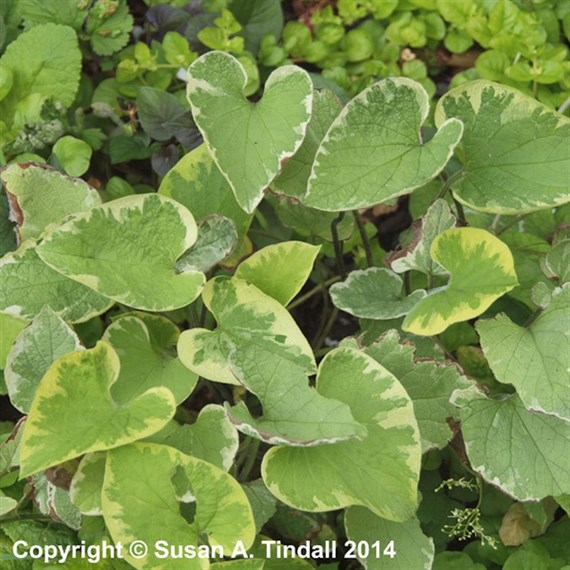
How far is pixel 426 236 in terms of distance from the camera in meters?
1.19

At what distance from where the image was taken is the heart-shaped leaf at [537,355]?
1.10m

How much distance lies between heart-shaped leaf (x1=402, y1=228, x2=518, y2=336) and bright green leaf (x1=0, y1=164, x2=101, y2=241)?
53 centimetres

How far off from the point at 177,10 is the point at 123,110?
254mm

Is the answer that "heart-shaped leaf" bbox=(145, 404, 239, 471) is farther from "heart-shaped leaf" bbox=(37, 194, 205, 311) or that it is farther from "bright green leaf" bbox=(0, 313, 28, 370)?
"bright green leaf" bbox=(0, 313, 28, 370)

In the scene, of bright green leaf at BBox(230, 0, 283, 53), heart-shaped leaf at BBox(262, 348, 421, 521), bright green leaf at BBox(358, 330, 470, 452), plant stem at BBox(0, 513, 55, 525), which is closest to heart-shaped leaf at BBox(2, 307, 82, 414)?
plant stem at BBox(0, 513, 55, 525)

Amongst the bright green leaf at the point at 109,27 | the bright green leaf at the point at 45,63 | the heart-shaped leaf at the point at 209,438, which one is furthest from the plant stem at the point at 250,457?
the bright green leaf at the point at 109,27

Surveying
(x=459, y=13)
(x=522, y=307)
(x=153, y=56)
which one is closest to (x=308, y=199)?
(x=522, y=307)

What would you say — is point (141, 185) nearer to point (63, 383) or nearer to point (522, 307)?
point (63, 383)

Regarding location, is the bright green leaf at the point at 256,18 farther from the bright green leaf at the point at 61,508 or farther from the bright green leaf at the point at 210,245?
A: the bright green leaf at the point at 61,508

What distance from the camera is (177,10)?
68.5 inches

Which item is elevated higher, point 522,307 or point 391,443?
point 391,443

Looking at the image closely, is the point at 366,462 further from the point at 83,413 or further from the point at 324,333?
the point at 324,333

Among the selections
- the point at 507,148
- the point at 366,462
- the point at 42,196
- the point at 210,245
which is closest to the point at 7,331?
the point at 42,196

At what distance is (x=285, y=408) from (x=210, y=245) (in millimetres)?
282
